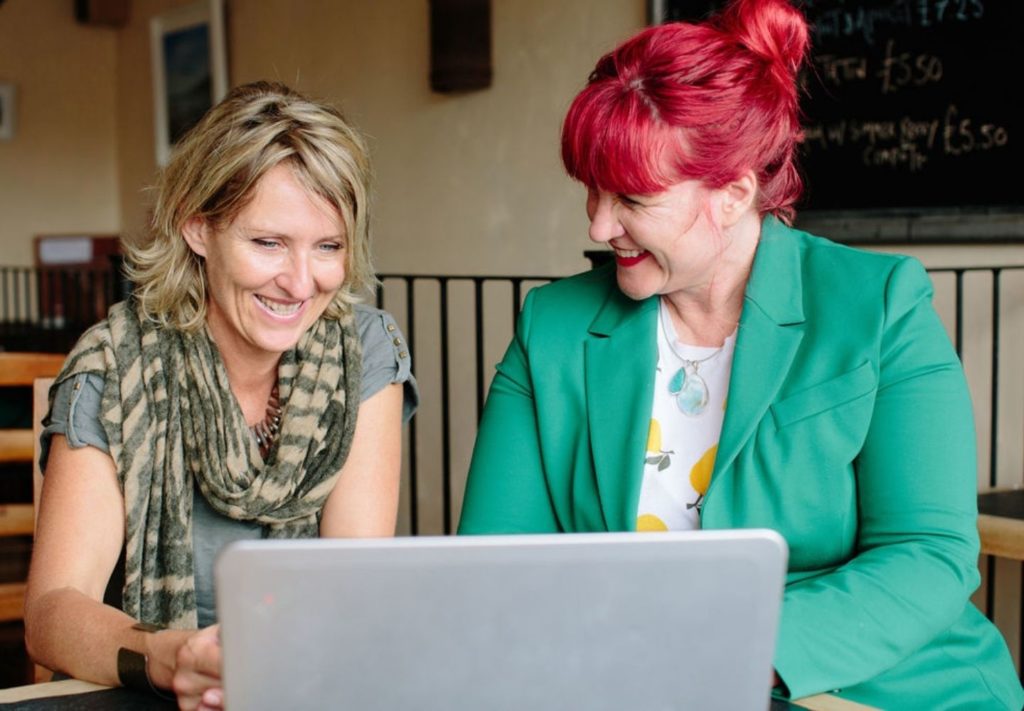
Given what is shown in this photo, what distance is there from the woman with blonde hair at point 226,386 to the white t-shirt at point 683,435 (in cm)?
38

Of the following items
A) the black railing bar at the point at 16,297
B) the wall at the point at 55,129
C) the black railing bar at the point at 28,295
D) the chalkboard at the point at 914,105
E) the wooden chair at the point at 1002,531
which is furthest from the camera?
the wall at the point at 55,129

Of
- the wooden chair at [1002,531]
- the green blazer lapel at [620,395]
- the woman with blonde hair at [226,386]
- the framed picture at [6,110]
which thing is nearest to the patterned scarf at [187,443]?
the woman with blonde hair at [226,386]

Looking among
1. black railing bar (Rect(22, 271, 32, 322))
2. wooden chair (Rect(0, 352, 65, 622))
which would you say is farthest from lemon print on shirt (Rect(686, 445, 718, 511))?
black railing bar (Rect(22, 271, 32, 322))

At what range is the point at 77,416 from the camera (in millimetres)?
1448

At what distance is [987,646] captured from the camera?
1362mm

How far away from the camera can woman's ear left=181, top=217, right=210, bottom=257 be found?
59.7 inches

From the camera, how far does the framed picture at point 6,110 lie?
722 centimetres

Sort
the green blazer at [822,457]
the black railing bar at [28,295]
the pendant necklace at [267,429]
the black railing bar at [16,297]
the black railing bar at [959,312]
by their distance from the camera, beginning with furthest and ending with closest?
the black railing bar at [16,297] → the black railing bar at [28,295] → the black railing bar at [959,312] → the pendant necklace at [267,429] → the green blazer at [822,457]

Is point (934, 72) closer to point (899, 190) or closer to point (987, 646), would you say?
point (899, 190)

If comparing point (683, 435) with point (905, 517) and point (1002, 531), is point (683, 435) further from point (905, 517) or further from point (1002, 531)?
point (1002, 531)

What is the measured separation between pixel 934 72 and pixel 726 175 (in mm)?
2025

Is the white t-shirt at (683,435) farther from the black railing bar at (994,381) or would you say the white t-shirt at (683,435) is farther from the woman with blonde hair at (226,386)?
the black railing bar at (994,381)

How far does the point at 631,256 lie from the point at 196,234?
0.58m

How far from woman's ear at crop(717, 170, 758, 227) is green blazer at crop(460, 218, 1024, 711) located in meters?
0.06
